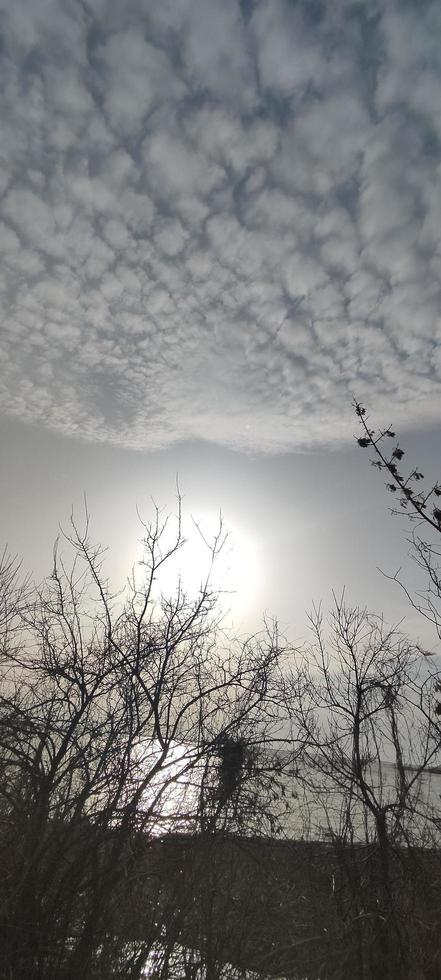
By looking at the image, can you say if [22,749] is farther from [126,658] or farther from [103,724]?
[126,658]

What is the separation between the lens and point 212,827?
34.2ft

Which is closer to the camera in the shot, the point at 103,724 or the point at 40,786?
the point at 40,786

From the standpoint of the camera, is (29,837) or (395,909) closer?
(29,837)

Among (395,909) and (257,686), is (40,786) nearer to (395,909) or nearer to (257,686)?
(257,686)

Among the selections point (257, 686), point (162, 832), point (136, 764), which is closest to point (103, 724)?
point (136, 764)

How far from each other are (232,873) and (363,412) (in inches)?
479

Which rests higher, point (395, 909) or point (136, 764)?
point (136, 764)

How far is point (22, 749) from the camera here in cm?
1034

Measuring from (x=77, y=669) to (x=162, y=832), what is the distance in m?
3.76

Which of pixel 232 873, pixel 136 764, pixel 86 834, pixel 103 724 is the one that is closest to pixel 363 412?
pixel 86 834

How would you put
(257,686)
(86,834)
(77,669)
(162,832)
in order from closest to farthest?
(86,834) → (162,832) → (77,669) → (257,686)

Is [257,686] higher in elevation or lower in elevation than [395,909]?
higher

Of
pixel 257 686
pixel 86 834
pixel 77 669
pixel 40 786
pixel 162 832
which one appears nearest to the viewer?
pixel 86 834

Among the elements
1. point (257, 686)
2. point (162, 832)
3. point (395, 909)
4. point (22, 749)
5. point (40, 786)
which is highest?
point (257, 686)
